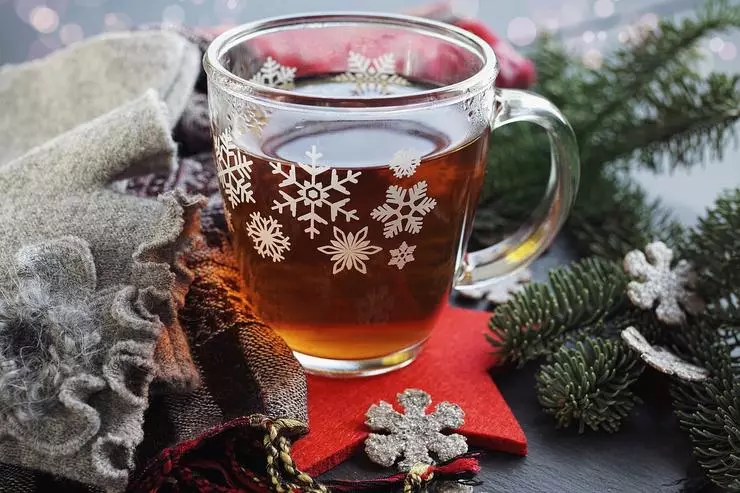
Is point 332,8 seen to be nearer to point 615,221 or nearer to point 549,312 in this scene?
point 615,221

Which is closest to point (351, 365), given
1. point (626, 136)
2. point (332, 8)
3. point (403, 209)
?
point (403, 209)

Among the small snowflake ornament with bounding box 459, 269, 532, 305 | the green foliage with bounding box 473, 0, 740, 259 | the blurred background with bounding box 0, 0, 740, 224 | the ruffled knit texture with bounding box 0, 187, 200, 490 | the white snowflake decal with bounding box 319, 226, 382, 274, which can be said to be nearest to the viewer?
the ruffled knit texture with bounding box 0, 187, 200, 490

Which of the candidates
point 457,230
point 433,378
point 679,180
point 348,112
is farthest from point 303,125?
point 679,180

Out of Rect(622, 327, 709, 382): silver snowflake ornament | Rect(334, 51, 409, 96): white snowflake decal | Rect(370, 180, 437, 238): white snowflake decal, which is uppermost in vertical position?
Rect(334, 51, 409, 96): white snowflake decal

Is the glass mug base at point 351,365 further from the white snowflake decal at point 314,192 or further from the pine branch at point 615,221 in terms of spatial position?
the pine branch at point 615,221

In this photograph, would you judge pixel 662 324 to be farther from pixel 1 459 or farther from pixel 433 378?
pixel 1 459

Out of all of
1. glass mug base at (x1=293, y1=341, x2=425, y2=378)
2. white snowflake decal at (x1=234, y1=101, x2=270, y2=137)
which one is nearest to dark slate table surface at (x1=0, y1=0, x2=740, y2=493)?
glass mug base at (x1=293, y1=341, x2=425, y2=378)

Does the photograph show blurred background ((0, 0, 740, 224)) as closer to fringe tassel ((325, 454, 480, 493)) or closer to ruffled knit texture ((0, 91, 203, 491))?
ruffled knit texture ((0, 91, 203, 491))
